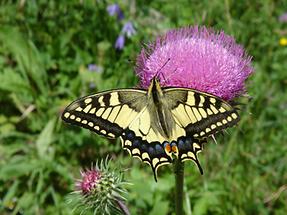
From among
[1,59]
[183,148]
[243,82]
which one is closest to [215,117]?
[183,148]

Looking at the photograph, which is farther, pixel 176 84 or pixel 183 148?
pixel 176 84

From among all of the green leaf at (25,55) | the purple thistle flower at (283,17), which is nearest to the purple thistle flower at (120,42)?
the green leaf at (25,55)

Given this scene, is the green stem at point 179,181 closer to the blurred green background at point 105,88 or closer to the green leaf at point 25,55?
the blurred green background at point 105,88

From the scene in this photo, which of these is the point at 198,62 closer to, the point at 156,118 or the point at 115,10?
the point at 156,118

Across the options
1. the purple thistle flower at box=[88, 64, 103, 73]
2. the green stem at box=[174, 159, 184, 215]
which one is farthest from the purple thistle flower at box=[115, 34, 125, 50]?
the green stem at box=[174, 159, 184, 215]

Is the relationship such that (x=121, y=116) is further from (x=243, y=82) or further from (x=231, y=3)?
(x=231, y=3)

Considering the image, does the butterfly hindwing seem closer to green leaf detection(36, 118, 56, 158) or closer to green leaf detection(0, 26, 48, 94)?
green leaf detection(36, 118, 56, 158)

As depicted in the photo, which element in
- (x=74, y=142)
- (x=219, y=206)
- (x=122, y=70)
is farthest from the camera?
(x=122, y=70)
